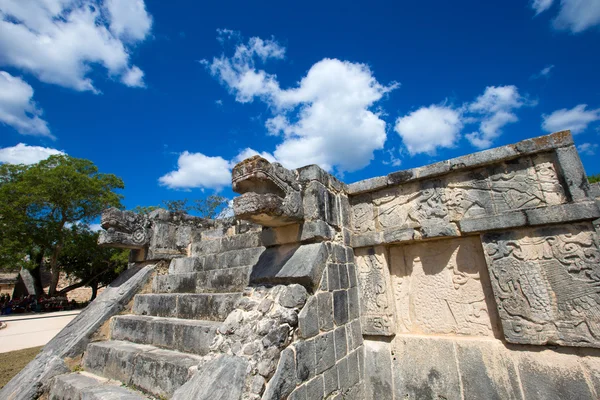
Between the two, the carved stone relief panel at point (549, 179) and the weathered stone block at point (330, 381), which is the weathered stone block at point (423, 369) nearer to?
the weathered stone block at point (330, 381)

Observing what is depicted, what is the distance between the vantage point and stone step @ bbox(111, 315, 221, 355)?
2.77m

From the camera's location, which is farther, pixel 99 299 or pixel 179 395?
pixel 99 299

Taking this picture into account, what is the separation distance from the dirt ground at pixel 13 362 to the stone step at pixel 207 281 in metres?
2.68

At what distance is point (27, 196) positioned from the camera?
Answer: 1623 cm

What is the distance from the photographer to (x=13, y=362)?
542cm

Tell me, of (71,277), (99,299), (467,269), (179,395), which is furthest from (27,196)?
(467,269)

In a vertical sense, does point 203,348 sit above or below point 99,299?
below

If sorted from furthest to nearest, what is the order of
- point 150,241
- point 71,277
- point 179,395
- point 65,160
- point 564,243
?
point 71,277, point 65,160, point 150,241, point 564,243, point 179,395

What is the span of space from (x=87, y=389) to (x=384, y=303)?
314 centimetres

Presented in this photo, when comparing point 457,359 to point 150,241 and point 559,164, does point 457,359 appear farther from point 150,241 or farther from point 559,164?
point 150,241

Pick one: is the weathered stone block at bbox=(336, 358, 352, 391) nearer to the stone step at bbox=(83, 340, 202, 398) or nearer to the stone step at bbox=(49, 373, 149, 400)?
the stone step at bbox=(83, 340, 202, 398)

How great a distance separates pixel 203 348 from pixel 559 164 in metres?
3.68

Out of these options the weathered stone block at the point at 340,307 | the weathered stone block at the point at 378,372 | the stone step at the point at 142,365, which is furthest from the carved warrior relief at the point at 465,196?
the stone step at the point at 142,365

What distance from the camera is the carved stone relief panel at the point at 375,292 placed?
3.23m
